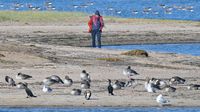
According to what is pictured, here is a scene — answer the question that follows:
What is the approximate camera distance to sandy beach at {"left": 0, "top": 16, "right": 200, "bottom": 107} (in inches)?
1029

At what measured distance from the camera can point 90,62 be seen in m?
33.2

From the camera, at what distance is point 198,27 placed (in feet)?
167

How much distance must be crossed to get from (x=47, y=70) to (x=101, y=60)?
128 inches

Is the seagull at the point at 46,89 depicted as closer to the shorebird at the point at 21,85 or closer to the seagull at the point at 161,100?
the shorebird at the point at 21,85

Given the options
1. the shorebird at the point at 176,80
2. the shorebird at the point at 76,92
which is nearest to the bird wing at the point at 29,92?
the shorebird at the point at 76,92

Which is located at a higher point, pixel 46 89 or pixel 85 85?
pixel 46 89

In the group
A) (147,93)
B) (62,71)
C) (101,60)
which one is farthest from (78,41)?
(147,93)

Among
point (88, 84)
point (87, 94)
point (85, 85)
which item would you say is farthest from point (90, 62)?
point (87, 94)

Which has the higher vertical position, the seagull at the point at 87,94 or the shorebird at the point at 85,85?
the seagull at the point at 87,94

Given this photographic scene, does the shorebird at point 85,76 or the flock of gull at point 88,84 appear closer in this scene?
the flock of gull at point 88,84

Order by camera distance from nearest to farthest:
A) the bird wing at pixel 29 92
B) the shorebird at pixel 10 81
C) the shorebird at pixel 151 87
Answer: the bird wing at pixel 29 92 → the shorebird at pixel 151 87 → the shorebird at pixel 10 81

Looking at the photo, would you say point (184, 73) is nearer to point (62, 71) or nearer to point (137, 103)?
point (62, 71)

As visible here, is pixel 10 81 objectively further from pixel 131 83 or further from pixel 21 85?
pixel 131 83

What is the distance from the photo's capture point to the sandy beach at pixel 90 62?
85.7 ft
